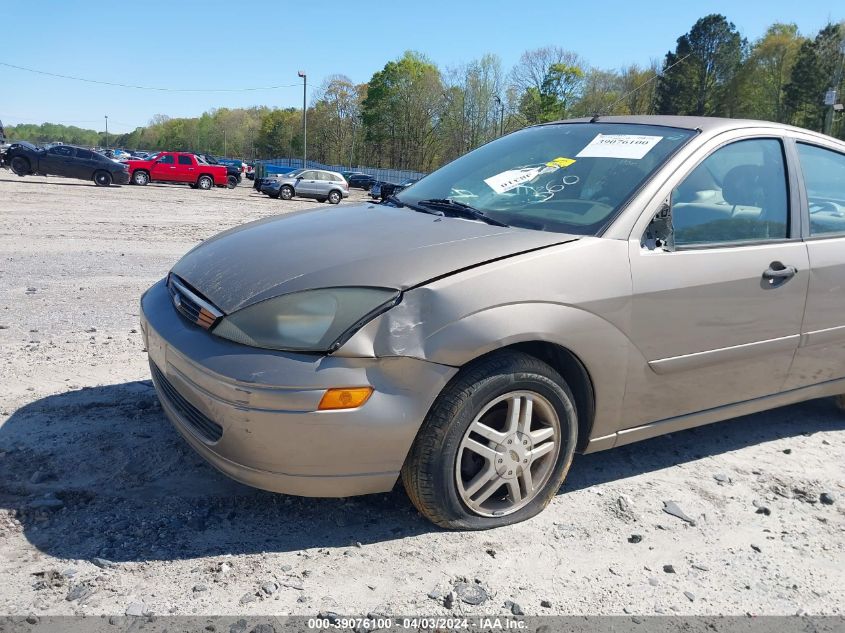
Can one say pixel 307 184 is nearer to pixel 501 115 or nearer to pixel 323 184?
pixel 323 184

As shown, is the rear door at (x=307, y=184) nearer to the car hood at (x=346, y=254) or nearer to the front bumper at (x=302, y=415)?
the car hood at (x=346, y=254)

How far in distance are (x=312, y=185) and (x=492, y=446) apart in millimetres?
31308

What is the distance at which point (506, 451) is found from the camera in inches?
102

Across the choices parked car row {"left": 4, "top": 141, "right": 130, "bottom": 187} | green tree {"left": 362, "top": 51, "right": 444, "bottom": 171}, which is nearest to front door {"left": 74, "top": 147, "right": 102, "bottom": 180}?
parked car row {"left": 4, "top": 141, "right": 130, "bottom": 187}

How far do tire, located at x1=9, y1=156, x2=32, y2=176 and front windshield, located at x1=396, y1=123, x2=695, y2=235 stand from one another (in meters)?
28.7

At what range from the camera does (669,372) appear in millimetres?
2904

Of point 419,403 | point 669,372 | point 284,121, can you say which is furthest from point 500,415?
point 284,121

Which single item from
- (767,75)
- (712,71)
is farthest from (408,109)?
(767,75)

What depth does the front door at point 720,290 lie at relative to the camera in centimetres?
283

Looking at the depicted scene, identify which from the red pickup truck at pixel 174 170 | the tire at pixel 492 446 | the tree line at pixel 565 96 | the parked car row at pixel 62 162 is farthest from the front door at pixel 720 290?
the tree line at pixel 565 96

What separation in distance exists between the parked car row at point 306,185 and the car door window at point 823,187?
30.1 meters

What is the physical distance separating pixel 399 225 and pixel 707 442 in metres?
2.16

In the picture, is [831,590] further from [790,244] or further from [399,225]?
[399,225]

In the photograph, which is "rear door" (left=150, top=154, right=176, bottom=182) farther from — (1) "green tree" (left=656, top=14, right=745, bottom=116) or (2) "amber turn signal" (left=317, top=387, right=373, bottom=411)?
(1) "green tree" (left=656, top=14, right=745, bottom=116)
